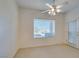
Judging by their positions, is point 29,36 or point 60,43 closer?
point 29,36

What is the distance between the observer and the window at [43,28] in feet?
24.5

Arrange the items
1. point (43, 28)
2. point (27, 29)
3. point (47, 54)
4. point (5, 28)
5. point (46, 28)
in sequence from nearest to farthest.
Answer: point (5, 28) < point (47, 54) < point (27, 29) < point (43, 28) < point (46, 28)

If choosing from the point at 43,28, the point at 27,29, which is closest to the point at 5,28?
the point at 27,29

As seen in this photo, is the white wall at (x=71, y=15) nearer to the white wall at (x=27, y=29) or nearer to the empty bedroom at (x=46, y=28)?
the empty bedroom at (x=46, y=28)

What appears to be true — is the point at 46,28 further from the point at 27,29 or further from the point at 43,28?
the point at 27,29

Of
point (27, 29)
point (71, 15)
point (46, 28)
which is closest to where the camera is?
point (27, 29)

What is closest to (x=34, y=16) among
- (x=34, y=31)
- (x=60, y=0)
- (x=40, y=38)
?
(x=34, y=31)

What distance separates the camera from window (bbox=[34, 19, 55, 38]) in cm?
746

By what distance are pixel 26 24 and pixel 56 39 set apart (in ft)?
8.49

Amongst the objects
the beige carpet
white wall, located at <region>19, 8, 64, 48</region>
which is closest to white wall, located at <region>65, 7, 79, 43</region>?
white wall, located at <region>19, 8, 64, 48</region>

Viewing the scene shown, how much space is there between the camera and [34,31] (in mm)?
7332

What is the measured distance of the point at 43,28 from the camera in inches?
310

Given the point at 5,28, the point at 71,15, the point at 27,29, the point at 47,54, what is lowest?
the point at 47,54

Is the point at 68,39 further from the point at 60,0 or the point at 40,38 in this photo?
the point at 60,0
